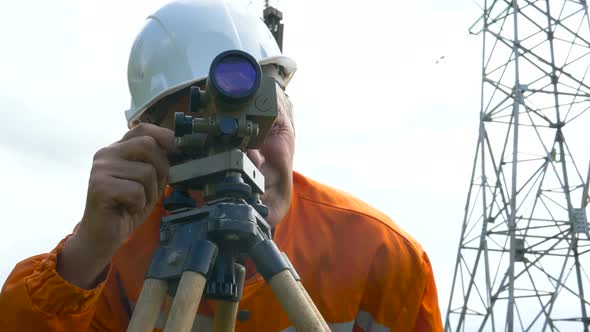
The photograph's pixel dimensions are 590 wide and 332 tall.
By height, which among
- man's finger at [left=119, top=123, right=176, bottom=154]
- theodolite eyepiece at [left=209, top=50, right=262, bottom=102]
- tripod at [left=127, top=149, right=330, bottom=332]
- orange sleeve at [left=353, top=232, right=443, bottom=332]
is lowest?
orange sleeve at [left=353, top=232, right=443, bottom=332]

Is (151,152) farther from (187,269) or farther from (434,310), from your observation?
(434,310)

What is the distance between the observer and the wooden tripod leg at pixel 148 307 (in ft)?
3.86

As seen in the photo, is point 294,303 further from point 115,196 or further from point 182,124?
point 115,196

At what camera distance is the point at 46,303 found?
165cm

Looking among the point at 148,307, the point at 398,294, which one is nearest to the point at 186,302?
the point at 148,307

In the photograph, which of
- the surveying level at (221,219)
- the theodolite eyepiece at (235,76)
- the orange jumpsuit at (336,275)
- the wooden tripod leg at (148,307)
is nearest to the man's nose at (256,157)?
the orange jumpsuit at (336,275)

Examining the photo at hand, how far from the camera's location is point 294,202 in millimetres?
2416

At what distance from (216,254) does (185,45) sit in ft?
3.72

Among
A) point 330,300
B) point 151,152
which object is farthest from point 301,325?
point 330,300

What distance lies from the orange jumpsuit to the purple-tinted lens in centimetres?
95

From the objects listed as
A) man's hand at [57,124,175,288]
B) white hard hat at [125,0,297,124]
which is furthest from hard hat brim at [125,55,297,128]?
man's hand at [57,124,175,288]

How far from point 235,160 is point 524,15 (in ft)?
42.4

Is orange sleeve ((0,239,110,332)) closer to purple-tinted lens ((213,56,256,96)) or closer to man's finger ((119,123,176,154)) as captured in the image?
man's finger ((119,123,176,154))

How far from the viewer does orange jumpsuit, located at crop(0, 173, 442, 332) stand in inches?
83.1
